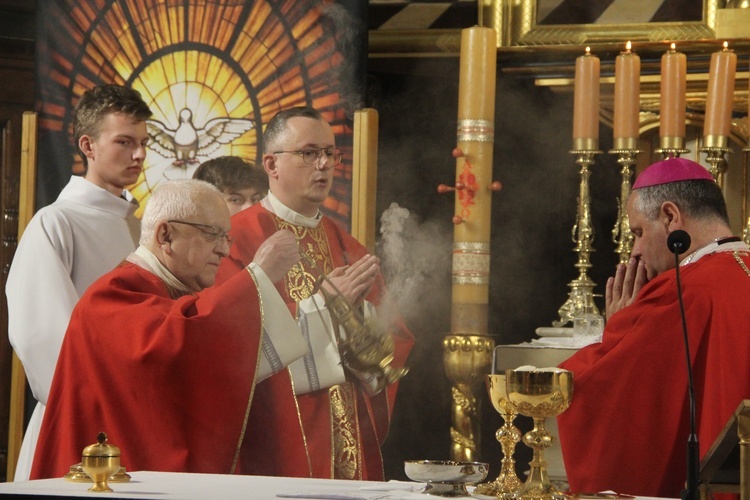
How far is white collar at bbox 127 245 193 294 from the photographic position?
3762mm

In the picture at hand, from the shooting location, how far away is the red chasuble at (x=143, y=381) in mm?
3611

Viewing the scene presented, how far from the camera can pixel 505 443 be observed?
8.41 ft

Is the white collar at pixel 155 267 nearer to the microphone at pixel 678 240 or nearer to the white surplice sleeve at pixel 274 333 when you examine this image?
the white surplice sleeve at pixel 274 333

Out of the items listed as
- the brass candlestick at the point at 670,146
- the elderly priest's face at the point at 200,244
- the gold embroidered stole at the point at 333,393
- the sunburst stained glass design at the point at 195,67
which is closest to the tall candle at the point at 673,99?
the brass candlestick at the point at 670,146

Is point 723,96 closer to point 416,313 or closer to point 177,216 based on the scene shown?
point 416,313

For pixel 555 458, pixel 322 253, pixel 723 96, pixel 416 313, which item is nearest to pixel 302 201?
pixel 322 253

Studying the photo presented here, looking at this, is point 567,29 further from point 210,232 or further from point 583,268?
point 210,232

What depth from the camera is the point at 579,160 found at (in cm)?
427

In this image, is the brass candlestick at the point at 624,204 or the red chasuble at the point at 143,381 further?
the brass candlestick at the point at 624,204

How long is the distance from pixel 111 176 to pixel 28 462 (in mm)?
965

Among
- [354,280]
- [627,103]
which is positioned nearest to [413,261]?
[354,280]

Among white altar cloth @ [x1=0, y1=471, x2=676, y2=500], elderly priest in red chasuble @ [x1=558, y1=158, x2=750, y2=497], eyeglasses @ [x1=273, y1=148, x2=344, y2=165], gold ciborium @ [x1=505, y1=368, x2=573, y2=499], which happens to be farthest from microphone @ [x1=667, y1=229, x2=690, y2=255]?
eyeglasses @ [x1=273, y1=148, x2=344, y2=165]

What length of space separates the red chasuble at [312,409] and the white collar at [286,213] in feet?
0.06

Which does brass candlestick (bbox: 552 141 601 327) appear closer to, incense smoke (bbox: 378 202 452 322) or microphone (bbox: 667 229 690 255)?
incense smoke (bbox: 378 202 452 322)
